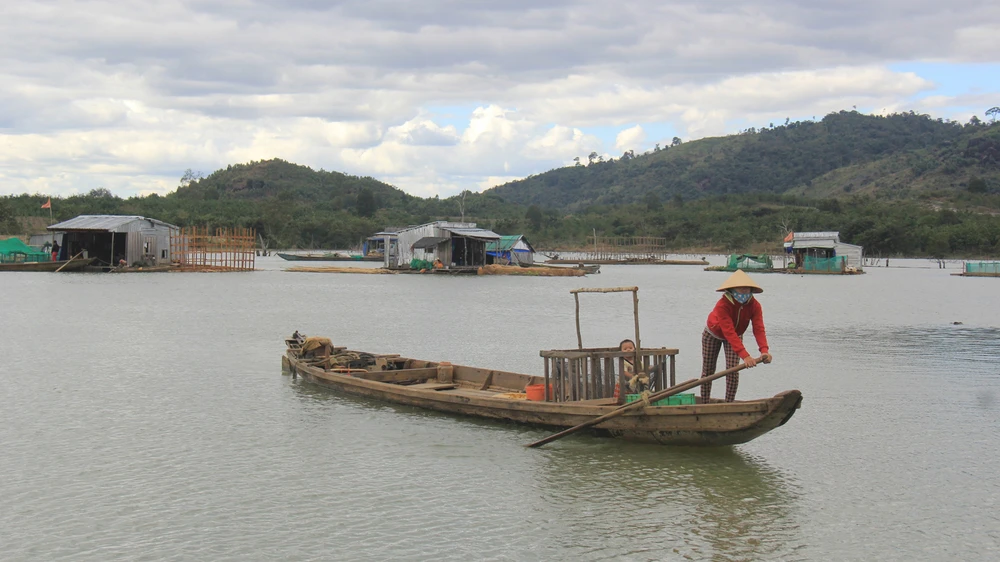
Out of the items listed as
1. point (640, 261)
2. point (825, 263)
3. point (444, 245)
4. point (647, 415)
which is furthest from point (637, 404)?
point (640, 261)

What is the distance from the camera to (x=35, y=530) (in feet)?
27.4

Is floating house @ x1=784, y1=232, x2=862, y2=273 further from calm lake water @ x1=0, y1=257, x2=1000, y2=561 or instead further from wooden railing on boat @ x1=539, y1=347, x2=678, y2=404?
wooden railing on boat @ x1=539, y1=347, x2=678, y2=404

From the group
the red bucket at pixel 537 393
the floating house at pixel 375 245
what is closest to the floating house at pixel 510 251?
the floating house at pixel 375 245

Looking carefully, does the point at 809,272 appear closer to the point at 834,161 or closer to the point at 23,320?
the point at 23,320

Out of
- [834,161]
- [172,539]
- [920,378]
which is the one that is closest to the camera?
[172,539]

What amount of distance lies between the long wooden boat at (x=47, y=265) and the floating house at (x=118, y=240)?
520mm

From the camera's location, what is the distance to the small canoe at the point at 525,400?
10391mm

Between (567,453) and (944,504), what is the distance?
4.26 meters

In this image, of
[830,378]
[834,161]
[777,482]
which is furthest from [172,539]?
[834,161]

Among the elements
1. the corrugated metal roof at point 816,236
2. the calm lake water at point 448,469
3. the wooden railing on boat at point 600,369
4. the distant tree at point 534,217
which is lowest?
the calm lake water at point 448,469

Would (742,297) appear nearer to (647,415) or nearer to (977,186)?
(647,415)

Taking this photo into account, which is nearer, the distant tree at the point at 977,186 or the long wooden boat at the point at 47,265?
the long wooden boat at the point at 47,265

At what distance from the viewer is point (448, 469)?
35.0ft

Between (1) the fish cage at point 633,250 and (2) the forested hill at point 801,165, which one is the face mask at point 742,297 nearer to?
(1) the fish cage at point 633,250
